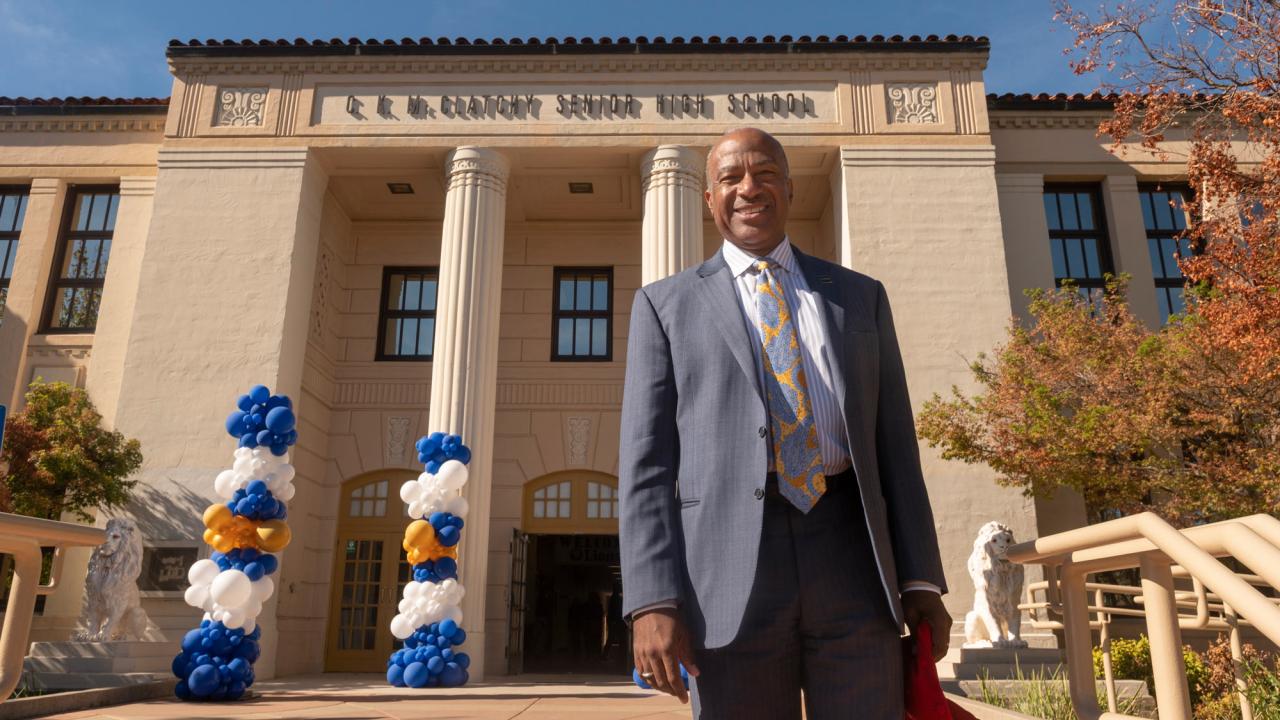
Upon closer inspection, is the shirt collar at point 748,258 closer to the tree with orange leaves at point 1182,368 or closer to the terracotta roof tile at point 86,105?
the tree with orange leaves at point 1182,368

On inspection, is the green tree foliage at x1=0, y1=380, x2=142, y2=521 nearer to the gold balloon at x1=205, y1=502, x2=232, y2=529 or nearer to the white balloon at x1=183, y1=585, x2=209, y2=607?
the white balloon at x1=183, y1=585, x2=209, y2=607

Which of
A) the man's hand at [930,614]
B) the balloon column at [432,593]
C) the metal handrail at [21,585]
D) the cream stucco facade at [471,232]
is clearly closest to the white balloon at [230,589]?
the balloon column at [432,593]

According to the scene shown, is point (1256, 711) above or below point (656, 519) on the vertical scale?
below

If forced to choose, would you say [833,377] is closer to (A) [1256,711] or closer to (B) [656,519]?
(B) [656,519]

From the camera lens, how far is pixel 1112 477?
1198cm

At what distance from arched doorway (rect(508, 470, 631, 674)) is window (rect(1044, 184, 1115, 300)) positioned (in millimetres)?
10314

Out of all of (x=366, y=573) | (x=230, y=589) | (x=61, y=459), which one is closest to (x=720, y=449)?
(x=230, y=589)

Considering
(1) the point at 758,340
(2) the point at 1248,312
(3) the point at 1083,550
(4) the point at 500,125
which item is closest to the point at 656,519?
(1) the point at 758,340

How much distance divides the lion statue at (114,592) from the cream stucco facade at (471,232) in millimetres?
2214

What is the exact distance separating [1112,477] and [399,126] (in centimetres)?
1348

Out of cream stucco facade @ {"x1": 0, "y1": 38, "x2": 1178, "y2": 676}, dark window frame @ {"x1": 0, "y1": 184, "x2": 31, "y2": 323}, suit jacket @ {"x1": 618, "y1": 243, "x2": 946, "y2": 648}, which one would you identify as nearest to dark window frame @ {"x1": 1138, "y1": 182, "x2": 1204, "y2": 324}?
cream stucco facade @ {"x1": 0, "y1": 38, "x2": 1178, "y2": 676}

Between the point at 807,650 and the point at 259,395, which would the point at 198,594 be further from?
the point at 807,650

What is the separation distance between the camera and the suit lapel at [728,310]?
2.45 m

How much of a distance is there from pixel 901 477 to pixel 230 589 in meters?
10.0
